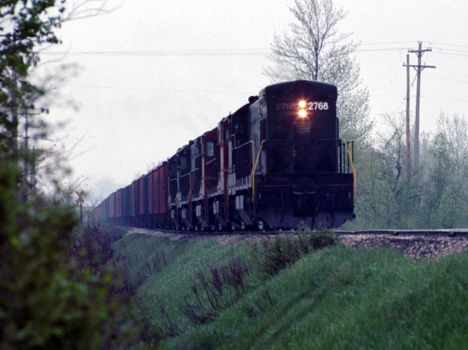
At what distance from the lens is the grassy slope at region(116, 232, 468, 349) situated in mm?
9125

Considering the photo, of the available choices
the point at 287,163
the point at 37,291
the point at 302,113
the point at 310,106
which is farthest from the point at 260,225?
the point at 37,291

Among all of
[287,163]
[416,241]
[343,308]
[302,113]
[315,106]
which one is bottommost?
[343,308]

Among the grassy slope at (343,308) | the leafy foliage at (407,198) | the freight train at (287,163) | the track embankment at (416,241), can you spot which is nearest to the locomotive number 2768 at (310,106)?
the freight train at (287,163)

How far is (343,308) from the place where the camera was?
1125 centimetres

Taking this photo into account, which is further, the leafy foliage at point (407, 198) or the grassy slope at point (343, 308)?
the leafy foliage at point (407, 198)

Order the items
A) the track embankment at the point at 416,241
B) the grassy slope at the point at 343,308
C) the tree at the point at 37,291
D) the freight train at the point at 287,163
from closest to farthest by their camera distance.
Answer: the tree at the point at 37,291, the grassy slope at the point at 343,308, the track embankment at the point at 416,241, the freight train at the point at 287,163

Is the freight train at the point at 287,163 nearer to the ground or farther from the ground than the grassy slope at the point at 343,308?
farther from the ground

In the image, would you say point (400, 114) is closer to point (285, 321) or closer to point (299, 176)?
point (299, 176)

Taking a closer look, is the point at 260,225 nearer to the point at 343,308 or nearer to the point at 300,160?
the point at 300,160

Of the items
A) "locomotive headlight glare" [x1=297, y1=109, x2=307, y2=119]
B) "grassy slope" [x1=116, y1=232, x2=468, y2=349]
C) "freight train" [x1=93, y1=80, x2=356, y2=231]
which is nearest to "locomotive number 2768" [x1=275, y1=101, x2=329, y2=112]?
"freight train" [x1=93, y1=80, x2=356, y2=231]

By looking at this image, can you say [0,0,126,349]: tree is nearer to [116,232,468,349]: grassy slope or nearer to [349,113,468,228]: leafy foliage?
[116,232,468,349]: grassy slope

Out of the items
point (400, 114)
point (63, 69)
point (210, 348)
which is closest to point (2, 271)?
point (63, 69)

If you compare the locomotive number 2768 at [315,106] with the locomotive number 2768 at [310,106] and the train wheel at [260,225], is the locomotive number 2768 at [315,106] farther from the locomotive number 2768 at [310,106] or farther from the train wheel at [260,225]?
the train wheel at [260,225]

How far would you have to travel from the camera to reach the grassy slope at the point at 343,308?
9125 millimetres
